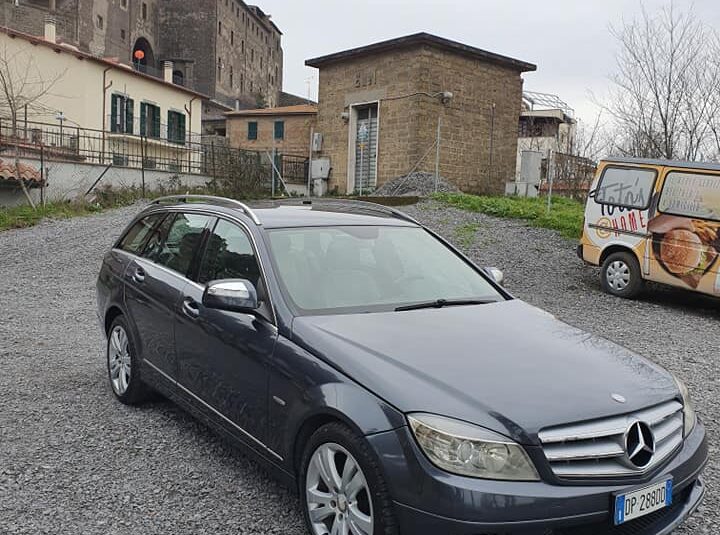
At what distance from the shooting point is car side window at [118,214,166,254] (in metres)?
5.14

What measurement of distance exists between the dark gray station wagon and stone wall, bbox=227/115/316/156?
25148 millimetres

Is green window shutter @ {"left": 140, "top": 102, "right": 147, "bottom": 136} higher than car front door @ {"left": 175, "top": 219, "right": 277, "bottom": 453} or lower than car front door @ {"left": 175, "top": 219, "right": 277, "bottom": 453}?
higher

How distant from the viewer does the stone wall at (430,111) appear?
20875 mm

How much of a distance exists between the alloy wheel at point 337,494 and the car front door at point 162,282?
1.68 metres

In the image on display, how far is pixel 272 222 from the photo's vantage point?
3984mm

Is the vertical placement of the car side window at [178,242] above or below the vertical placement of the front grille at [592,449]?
above

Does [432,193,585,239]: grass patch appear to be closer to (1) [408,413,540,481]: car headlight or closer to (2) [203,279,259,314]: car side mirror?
(2) [203,279,259,314]: car side mirror

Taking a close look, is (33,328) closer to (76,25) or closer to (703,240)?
(703,240)

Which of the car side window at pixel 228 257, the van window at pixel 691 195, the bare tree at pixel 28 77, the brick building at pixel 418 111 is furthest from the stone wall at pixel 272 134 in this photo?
the car side window at pixel 228 257

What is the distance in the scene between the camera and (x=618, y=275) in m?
10.3

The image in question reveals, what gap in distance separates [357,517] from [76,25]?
51.7 metres

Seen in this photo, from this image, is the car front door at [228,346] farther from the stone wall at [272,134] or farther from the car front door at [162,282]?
the stone wall at [272,134]

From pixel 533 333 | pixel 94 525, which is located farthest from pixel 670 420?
pixel 94 525

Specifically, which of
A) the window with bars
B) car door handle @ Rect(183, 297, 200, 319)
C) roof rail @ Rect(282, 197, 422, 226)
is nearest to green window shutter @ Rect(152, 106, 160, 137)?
the window with bars
